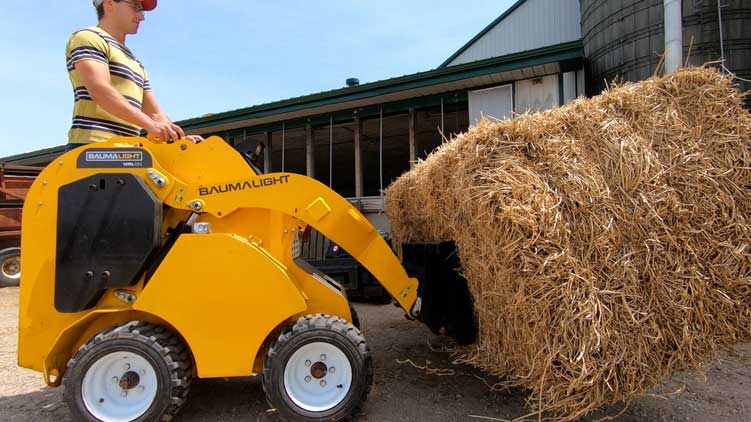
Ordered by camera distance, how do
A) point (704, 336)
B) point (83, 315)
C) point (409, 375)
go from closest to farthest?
point (704, 336)
point (83, 315)
point (409, 375)

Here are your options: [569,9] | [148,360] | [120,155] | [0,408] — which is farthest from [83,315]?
[569,9]

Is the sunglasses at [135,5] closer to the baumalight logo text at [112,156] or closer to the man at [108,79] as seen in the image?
the man at [108,79]

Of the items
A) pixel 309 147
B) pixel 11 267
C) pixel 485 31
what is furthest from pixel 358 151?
pixel 11 267

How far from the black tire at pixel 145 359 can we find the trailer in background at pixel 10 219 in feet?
27.6

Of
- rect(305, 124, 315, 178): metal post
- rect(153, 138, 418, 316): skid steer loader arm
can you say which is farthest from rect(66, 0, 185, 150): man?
rect(305, 124, 315, 178): metal post

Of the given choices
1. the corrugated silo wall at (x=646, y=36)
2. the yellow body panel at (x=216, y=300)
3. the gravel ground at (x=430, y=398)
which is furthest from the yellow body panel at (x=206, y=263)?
the corrugated silo wall at (x=646, y=36)

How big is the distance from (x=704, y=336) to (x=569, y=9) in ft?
36.6

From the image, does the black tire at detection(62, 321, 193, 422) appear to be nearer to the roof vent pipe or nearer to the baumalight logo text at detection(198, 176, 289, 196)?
the baumalight logo text at detection(198, 176, 289, 196)

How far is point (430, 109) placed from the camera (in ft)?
35.8

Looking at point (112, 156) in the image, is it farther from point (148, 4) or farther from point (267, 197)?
point (148, 4)

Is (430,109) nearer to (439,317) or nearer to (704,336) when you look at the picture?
(439,317)

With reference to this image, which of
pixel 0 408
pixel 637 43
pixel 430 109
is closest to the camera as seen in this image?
pixel 0 408

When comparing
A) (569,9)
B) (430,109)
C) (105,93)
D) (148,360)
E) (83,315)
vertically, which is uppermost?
(569,9)

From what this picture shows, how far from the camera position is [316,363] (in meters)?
2.81
